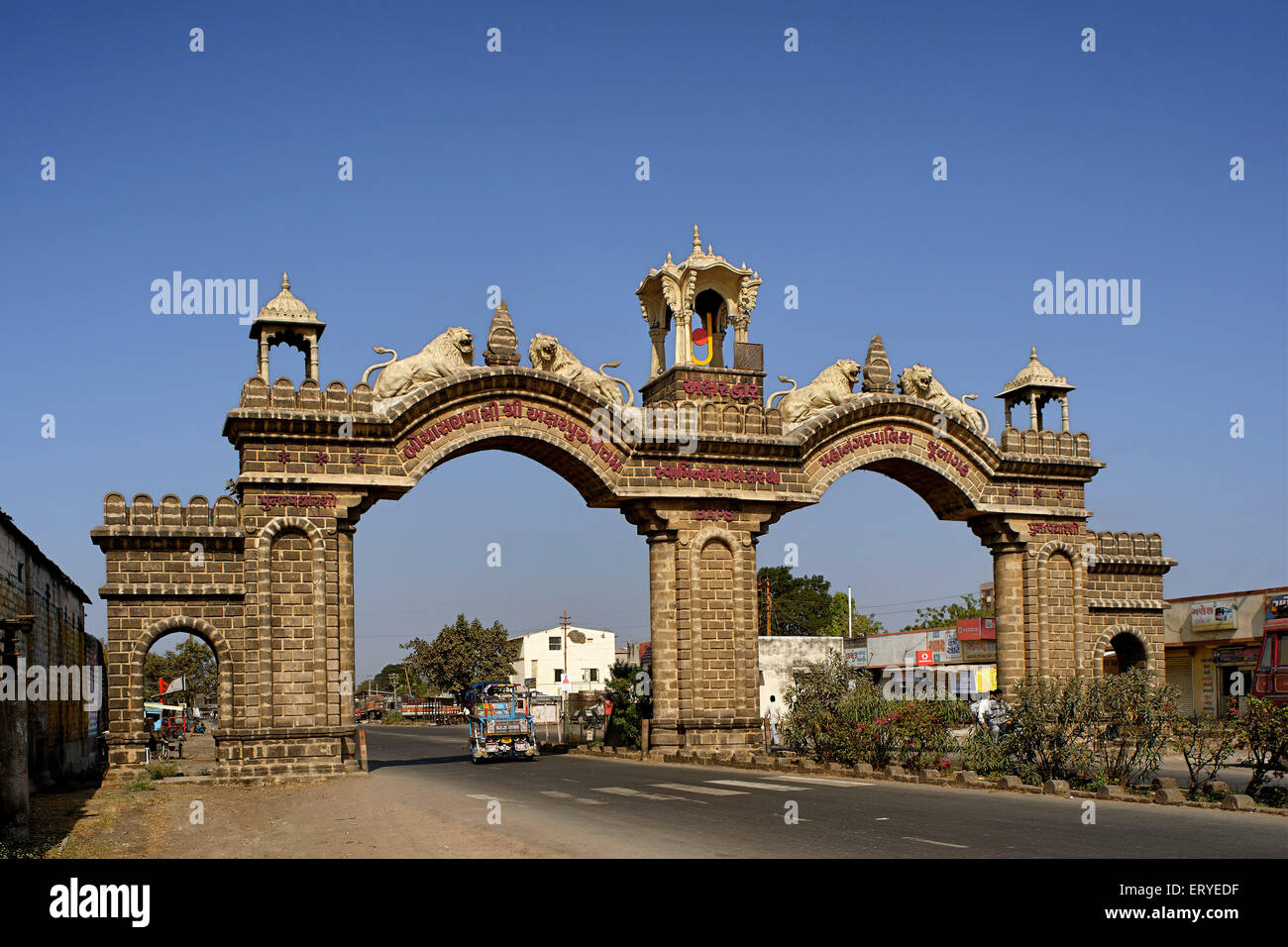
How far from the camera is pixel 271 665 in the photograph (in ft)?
91.7

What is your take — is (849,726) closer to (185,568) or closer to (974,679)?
(185,568)

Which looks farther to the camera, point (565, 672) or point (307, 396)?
point (565, 672)

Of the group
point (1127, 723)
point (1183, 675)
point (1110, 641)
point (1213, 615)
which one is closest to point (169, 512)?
point (1127, 723)

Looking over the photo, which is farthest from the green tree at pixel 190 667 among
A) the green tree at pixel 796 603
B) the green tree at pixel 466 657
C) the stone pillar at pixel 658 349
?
the stone pillar at pixel 658 349

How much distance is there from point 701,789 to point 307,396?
13316mm

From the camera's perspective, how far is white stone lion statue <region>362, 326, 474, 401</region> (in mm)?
30031

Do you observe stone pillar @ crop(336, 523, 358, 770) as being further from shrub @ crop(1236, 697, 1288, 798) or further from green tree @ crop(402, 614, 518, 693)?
green tree @ crop(402, 614, 518, 693)

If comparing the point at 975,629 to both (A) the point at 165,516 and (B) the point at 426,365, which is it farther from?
(A) the point at 165,516

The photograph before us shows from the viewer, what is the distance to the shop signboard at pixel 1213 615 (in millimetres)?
43562

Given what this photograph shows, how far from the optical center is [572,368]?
3195cm

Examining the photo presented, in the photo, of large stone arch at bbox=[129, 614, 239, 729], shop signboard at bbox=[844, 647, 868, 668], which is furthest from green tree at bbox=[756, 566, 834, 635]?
large stone arch at bbox=[129, 614, 239, 729]

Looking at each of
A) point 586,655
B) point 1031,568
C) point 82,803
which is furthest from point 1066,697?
point 586,655

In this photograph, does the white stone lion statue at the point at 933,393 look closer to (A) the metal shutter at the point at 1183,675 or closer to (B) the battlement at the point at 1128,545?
(B) the battlement at the point at 1128,545
